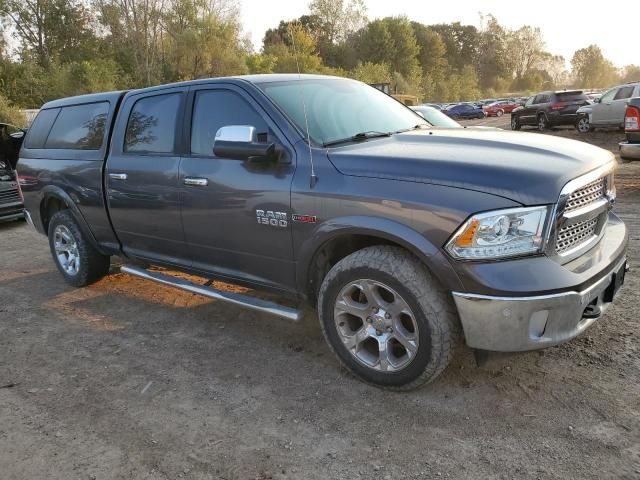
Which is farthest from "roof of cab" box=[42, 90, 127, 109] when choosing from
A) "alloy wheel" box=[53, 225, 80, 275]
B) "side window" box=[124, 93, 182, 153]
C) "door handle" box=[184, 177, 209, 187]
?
"door handle" box=[184, 177, 209, 187]

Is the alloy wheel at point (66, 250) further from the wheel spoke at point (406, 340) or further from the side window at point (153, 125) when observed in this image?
the wheel spoke at point (406, 340)

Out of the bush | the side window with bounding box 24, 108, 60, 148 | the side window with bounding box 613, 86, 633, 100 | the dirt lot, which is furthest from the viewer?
the bush

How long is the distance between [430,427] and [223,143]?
2045 millimetres

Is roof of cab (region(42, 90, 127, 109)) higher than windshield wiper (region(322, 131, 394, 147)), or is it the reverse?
roof of cab (region(42, 90, 127, 109))

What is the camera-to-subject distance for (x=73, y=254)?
18.0 ft

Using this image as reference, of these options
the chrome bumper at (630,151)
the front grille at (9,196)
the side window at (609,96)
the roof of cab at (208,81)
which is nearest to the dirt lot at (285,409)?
the roof of cab at (208,81)

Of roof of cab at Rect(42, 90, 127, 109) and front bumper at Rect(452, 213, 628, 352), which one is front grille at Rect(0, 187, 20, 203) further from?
front bumper at Rect(452, 213, 628, 352)

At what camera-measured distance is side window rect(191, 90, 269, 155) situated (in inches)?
145

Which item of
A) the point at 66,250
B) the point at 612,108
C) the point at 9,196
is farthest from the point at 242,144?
the point at 612,108

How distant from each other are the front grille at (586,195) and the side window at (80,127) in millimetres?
3867

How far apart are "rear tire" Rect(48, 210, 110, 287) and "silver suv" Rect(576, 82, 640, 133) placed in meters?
16.4

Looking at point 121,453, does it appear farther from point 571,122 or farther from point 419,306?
point 571,122

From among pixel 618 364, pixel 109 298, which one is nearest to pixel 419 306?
pixel 618 364

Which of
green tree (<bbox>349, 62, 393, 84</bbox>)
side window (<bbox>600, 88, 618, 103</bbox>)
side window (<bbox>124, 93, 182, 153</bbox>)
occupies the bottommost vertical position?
side window (<bbox>600, 88, 618, 103</bbox>)
